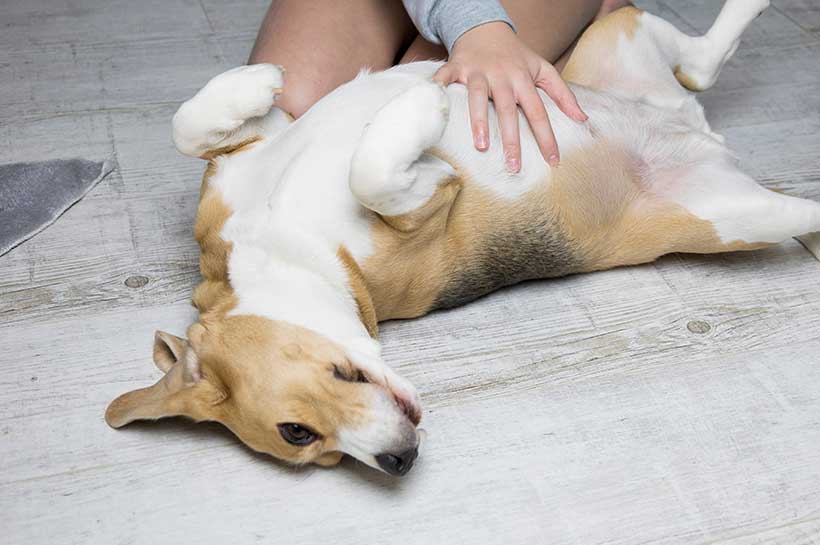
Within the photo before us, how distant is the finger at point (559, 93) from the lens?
7.76 ft

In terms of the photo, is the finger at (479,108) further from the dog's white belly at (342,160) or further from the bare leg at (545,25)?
the bare leg at (545,25)

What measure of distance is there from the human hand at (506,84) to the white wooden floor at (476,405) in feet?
1.42

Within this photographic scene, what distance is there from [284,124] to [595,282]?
90 cm

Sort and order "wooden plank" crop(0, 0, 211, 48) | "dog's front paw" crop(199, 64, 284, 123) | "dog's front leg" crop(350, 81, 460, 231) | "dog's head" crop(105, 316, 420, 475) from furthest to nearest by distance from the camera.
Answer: "wooden plank" crop(0, 0, 211, 48) < "dog's front paw" crop(199, 64, 284, 123) < "dog's front leg" crop(350, 81, 460, 231) < "dog's head" crop(105, 316, 420, 475)

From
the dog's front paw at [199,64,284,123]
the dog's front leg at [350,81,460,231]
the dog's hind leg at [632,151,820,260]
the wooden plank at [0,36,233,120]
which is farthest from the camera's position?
the wooden plank at [0,36,233,120]

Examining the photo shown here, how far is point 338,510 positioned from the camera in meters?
1.93

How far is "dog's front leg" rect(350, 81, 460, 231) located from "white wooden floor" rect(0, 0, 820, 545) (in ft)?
1.42

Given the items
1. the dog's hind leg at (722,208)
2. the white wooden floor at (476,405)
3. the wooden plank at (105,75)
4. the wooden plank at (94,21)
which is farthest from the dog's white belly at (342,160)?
the wooden plank at (94,21)

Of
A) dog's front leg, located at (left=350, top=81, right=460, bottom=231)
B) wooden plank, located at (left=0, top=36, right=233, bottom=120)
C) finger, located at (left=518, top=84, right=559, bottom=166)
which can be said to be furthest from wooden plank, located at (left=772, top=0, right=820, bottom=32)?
dog's front leg, located at (left=350, top=81, right=460, bottom=231)

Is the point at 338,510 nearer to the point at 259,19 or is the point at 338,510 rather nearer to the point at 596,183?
the point at 596,183

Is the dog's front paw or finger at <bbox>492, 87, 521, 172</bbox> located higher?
finger at <bbox>492, 87, 521, 172</bbox>

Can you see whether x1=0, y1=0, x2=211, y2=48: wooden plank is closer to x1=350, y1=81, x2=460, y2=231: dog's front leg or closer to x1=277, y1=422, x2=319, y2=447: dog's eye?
x1=350, y1=81, x2=460, y2=231: dog's front leg

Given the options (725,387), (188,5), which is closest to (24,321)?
(725,387)

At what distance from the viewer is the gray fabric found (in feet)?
8.66
